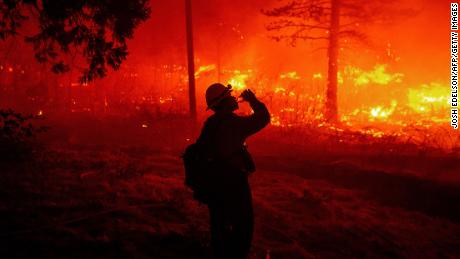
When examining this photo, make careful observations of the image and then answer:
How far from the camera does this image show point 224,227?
12.6ft

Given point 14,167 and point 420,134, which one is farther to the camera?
point 420,134

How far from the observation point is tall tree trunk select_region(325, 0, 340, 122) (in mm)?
17188

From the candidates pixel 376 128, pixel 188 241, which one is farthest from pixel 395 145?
pixel 188 241

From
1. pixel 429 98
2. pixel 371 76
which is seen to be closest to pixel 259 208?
pixel 429 98

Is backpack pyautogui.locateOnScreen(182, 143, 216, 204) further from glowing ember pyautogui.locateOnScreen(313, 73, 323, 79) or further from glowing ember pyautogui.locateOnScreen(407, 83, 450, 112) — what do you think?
glowing ember pyautogui.locateOnScreen(313, 73, 323, 79)

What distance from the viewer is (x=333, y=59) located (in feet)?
57.6

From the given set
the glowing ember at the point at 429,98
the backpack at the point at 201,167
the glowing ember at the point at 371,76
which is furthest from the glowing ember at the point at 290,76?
the backpack at the point at 201,167

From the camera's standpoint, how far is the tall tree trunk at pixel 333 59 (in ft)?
56.4

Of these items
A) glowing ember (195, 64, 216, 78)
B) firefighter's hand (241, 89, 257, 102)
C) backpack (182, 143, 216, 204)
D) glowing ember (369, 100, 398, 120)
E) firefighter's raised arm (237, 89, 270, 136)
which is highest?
glowing ember (195, 64, 216, 78)

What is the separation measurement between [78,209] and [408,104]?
19680 mm

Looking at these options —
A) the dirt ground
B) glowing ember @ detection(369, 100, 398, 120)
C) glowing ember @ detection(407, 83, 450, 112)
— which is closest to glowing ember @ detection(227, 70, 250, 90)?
glowing ember @ detection(369, 100, 398, 120)

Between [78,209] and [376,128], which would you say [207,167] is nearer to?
[78,209]

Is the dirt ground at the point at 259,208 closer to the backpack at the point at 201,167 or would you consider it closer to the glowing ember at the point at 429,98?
the backpack at the point at 201,167

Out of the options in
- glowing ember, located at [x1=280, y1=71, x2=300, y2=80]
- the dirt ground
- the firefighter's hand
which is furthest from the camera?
glowing ember, located at [x1=280, y1=71, x2=300, y2=80]
